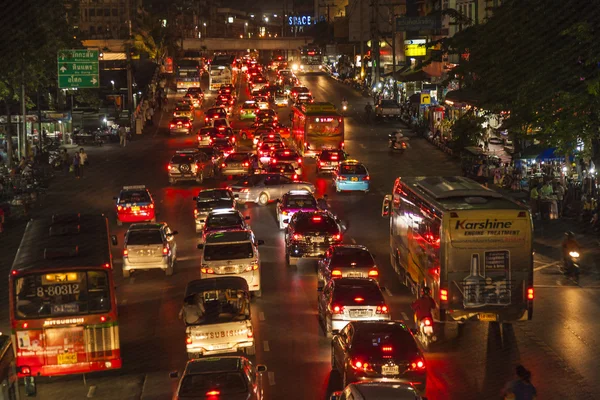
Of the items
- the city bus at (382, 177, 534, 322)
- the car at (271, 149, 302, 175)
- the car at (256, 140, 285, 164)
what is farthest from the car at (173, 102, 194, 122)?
the city bus at (382, 177, 534, 322)

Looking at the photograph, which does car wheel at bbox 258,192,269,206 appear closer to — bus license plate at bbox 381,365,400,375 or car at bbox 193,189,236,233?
car at bbox 193,189,236,233

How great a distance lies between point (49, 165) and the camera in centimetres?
5722

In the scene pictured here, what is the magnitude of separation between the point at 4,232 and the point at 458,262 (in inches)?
913

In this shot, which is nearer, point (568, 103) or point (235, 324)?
point (235, 324)

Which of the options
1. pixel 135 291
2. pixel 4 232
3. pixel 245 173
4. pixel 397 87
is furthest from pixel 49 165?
pixel 397 87

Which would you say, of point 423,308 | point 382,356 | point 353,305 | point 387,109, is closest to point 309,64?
point 387,109

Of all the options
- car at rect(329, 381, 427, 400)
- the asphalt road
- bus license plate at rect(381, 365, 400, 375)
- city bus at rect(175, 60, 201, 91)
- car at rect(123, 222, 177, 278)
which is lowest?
the asphalt road

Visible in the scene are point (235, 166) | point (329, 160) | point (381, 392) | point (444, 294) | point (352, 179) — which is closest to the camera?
point (381, 392)

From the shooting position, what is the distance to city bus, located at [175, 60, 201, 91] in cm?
10694

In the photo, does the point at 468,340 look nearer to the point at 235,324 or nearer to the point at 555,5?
the point at 235,324

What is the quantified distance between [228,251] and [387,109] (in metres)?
56.1

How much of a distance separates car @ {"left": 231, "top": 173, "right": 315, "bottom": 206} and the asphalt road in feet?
1.69

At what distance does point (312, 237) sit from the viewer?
2919cm

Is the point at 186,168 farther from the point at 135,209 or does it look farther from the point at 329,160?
the point at 135,209
